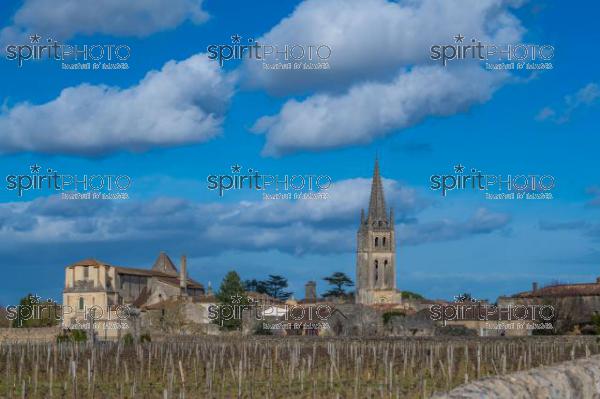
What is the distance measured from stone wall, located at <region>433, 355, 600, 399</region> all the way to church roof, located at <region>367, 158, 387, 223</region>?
102 metres

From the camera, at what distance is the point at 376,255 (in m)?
111

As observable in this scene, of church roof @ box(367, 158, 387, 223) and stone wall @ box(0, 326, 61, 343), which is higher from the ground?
church roof @ box(367, 158, 387, 223)

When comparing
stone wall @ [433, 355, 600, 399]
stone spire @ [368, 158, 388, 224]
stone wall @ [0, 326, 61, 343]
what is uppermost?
stone spire @ [368, 158, 388, 224]

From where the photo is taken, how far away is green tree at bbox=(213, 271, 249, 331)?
71812 millimetres

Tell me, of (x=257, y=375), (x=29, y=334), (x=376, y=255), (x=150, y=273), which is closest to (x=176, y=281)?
(x=150, y=273)

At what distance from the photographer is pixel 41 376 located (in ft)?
110

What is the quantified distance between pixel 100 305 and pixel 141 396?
5175cm

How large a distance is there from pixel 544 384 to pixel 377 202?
105 m

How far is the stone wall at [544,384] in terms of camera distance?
8711 mm

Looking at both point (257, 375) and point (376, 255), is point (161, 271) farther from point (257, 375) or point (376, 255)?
point (257, 375)

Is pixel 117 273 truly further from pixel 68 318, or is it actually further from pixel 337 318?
pixel 337 318

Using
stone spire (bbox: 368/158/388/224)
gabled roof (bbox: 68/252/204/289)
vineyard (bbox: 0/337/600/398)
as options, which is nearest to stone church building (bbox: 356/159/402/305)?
stone spire (bbox: 368/158/388/224)

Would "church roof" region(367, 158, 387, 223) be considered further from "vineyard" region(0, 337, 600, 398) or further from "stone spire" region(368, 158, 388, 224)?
"vineyard" region(0, 337, 600, 398)

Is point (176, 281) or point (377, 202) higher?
point (377, 202)
